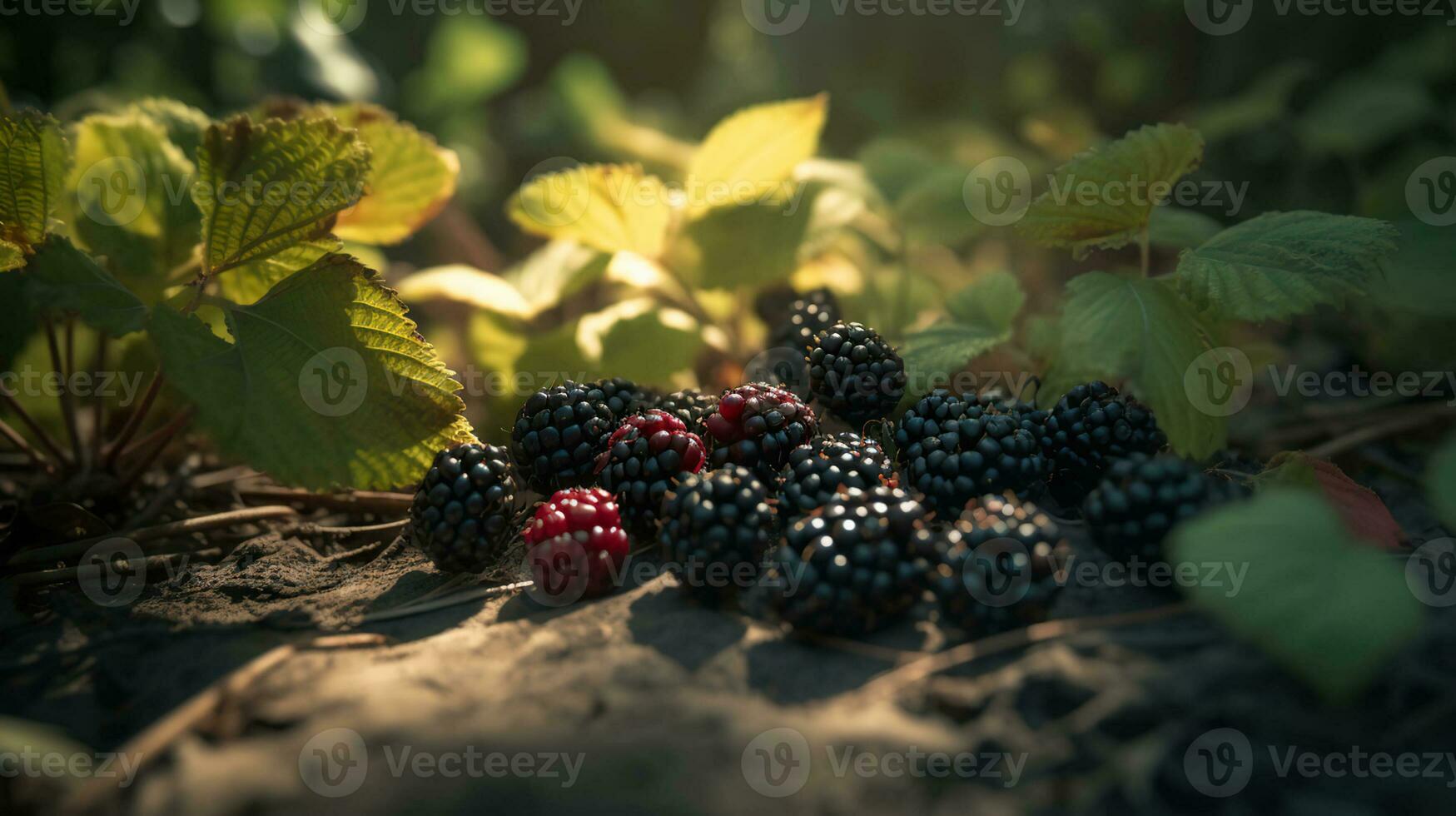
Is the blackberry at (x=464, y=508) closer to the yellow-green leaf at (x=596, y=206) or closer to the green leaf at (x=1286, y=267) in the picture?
the yellow-green leaf at (x=596, y=206)

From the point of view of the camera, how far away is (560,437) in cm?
154

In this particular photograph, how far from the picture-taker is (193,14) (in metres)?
3.15

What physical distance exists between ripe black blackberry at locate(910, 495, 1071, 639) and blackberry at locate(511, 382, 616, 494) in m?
0.63

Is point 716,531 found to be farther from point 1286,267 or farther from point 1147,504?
point 1286,267

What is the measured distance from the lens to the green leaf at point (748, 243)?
198cm

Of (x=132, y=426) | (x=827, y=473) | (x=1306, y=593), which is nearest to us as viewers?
(x=1306, y=593)

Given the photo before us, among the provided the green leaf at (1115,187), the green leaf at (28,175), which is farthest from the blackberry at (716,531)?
the green leaf at (28,175)

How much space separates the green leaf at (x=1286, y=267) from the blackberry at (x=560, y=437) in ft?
3.43

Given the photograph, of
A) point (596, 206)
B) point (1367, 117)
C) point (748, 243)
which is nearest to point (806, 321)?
point (748, 243)

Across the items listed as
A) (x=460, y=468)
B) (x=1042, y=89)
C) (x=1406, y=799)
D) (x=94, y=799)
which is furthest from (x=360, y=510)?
(x=1042, y=89)

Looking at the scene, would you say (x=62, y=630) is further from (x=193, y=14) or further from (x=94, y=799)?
(x=193, y=14)

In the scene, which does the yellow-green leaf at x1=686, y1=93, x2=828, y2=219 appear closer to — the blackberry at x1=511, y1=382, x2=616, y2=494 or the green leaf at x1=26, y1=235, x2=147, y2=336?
the blackberry at x1=511, y1=382, x2=616, y2=494

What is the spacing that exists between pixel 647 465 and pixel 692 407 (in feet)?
0.76

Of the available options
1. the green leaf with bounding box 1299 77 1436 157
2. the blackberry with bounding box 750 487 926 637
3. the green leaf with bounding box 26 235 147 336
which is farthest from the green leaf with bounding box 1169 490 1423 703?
the green leaf with bounding box 1299 77 1436 157
